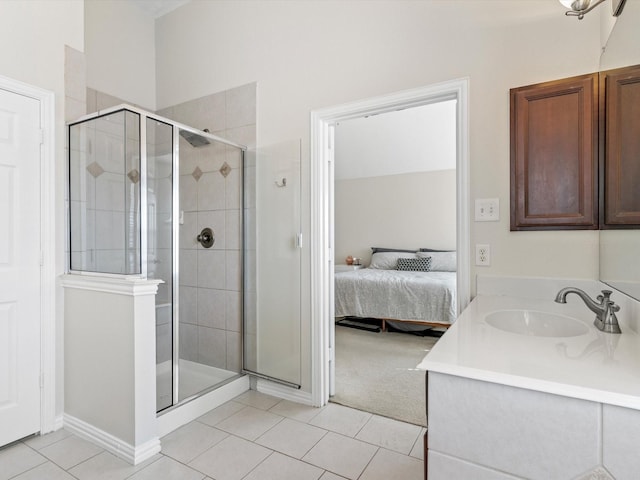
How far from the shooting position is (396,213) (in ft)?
20.2

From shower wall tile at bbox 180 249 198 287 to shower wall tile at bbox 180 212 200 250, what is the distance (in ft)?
0.15

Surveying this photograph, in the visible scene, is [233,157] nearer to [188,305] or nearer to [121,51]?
[188,305]

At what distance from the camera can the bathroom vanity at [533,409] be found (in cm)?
76

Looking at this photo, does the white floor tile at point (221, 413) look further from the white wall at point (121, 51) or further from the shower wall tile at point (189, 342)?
the white wall at point (121, 51)

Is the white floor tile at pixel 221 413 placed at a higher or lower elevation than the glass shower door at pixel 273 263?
lower

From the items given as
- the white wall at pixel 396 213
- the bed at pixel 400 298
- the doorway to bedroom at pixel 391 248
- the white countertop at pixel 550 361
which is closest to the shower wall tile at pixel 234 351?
the doorway to bedroom at pixel 391 248

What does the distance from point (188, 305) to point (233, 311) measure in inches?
14.4

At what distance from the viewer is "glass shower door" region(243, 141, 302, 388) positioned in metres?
2.53

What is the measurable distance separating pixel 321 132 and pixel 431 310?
2621mm

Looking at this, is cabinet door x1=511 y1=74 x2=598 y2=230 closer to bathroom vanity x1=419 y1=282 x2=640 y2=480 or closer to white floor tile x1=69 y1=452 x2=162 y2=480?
bathroom vanity x1=419 y1=282 x2=640 y2=480

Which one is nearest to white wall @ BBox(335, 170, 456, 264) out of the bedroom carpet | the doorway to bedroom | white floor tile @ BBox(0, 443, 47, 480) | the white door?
the doorway to bedroom

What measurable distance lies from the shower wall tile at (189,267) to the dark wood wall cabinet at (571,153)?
2070 mm

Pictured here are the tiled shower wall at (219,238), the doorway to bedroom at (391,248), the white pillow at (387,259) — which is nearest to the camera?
the tiled shower wall at (219,238)

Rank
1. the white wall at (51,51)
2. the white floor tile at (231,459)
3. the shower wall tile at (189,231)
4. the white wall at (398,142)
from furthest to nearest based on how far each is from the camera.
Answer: the white wall at (398,142), the shower wall tile at (189,231), the white wall at (51,51), the white floor tile at (231,459)
